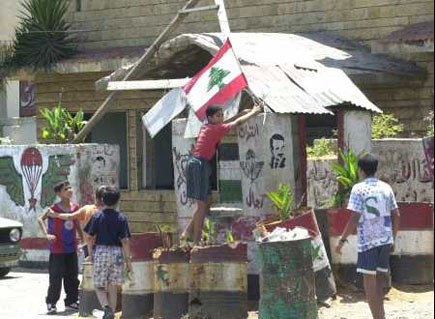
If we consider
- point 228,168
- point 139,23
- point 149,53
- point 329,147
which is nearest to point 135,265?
point 228,168

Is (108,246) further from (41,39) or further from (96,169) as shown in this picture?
(41,39)

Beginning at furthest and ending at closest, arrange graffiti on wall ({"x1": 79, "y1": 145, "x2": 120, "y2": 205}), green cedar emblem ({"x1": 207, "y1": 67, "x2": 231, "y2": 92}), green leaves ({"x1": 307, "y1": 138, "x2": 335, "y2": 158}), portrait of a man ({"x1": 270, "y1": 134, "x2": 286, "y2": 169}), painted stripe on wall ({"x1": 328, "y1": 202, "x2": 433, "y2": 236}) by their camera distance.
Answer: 1. graffiti on wall ({"x1": 79, "y1": 145, "x2": 120, "y2": 205})
2. green leaves ({"x1": 307, "y1": 138, "x2": 335, "y2": 158})
3. green cedar emblem ({"x1": 207, "y1": 67, "x2": 231, "y2": 92})
4. portrait of a man ({"x1": 270, "y1": 134, "x2": 286, "y2": 169})
5. painted stripe on wall ({"x1": 328, "y1": 202, "x2": 433, "y2": 236})

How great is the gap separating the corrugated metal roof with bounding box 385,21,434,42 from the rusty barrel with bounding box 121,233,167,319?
597 centimetres

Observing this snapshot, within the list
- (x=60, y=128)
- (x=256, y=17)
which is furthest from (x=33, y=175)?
(x=256, y=17)

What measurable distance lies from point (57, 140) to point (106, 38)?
15.5 feet

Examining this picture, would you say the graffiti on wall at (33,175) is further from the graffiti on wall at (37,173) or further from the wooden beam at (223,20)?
the wooden beam at (223,20)

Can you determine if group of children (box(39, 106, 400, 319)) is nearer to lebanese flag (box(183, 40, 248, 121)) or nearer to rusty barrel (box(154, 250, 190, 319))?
rusty barrel (box(154, 250, 190, 319))

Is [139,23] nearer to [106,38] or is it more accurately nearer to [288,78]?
[106,38]

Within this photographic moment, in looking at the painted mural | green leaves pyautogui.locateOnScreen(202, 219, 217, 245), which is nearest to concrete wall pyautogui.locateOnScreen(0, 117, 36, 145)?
the painted mural

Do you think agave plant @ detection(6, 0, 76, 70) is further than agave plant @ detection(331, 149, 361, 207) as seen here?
Yes

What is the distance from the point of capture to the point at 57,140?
1714cm

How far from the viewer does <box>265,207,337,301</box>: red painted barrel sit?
1125cm

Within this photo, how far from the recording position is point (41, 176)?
17.0 meters

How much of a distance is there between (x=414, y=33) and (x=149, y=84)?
4.22m
